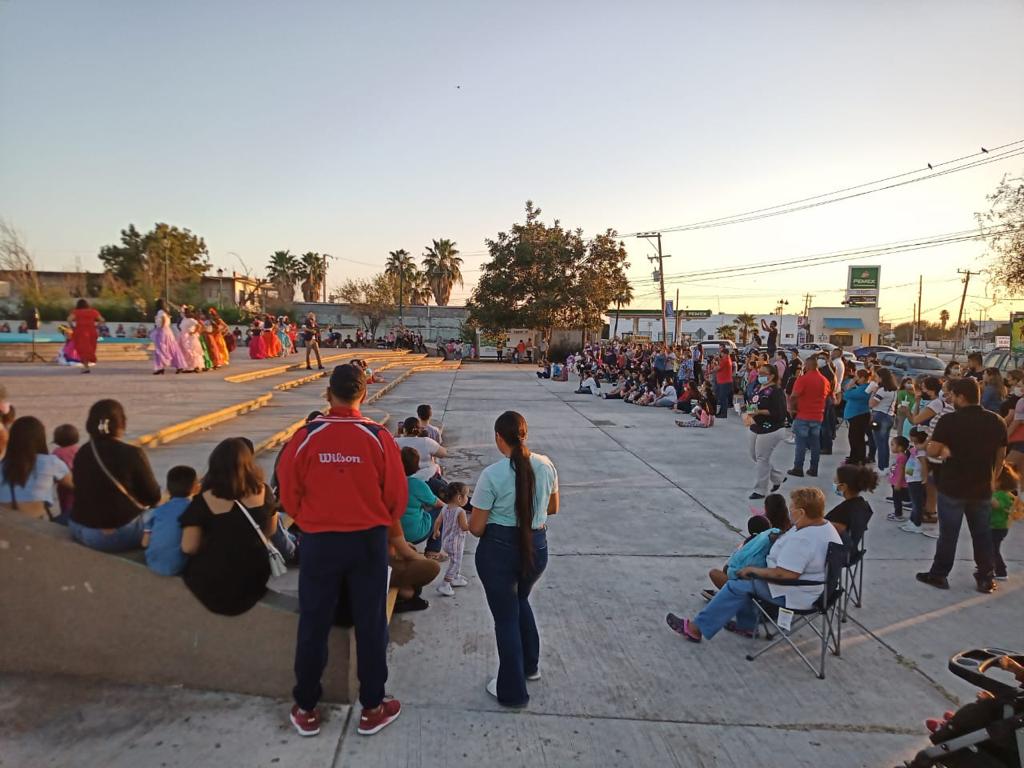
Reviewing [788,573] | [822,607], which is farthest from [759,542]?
[822,607]

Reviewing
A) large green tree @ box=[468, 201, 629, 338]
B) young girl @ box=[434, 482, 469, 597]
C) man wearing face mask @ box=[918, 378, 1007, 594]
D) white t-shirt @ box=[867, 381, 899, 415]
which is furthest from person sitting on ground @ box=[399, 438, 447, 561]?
large green tree @ box=[468, 201, 629, 338]

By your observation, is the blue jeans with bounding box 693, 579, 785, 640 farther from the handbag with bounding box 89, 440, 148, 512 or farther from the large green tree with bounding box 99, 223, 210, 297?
the large green tree with bounding box 99, 223, 210, 297

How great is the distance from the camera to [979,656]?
257cm

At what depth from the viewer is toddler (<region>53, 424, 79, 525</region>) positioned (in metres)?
3.98

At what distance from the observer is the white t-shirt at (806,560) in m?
3.83

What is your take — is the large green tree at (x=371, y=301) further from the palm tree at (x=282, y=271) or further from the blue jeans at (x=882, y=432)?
the blue jeans at (x=882, y=432)

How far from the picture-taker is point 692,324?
89312 mm

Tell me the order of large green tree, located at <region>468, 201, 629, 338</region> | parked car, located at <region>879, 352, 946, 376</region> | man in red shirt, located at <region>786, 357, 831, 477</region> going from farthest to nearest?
large green tree, located at <region>468, 201, 629, 338</region> < parked car, located at <region>879, 352, 946, 376</region> < man in red shirt, located at <region>786, 357, 831, 477</region>

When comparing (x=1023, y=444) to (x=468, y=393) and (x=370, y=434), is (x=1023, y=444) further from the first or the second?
(x=468, y=393)

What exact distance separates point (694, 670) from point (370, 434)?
7.87ft

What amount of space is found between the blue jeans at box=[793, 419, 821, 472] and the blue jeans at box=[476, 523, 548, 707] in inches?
276

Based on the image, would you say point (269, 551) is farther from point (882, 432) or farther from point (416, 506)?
point (882, 432)

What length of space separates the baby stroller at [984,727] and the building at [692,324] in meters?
61.6

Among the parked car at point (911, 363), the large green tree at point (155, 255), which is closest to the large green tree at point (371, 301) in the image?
the large green tree at point (155, 255)
